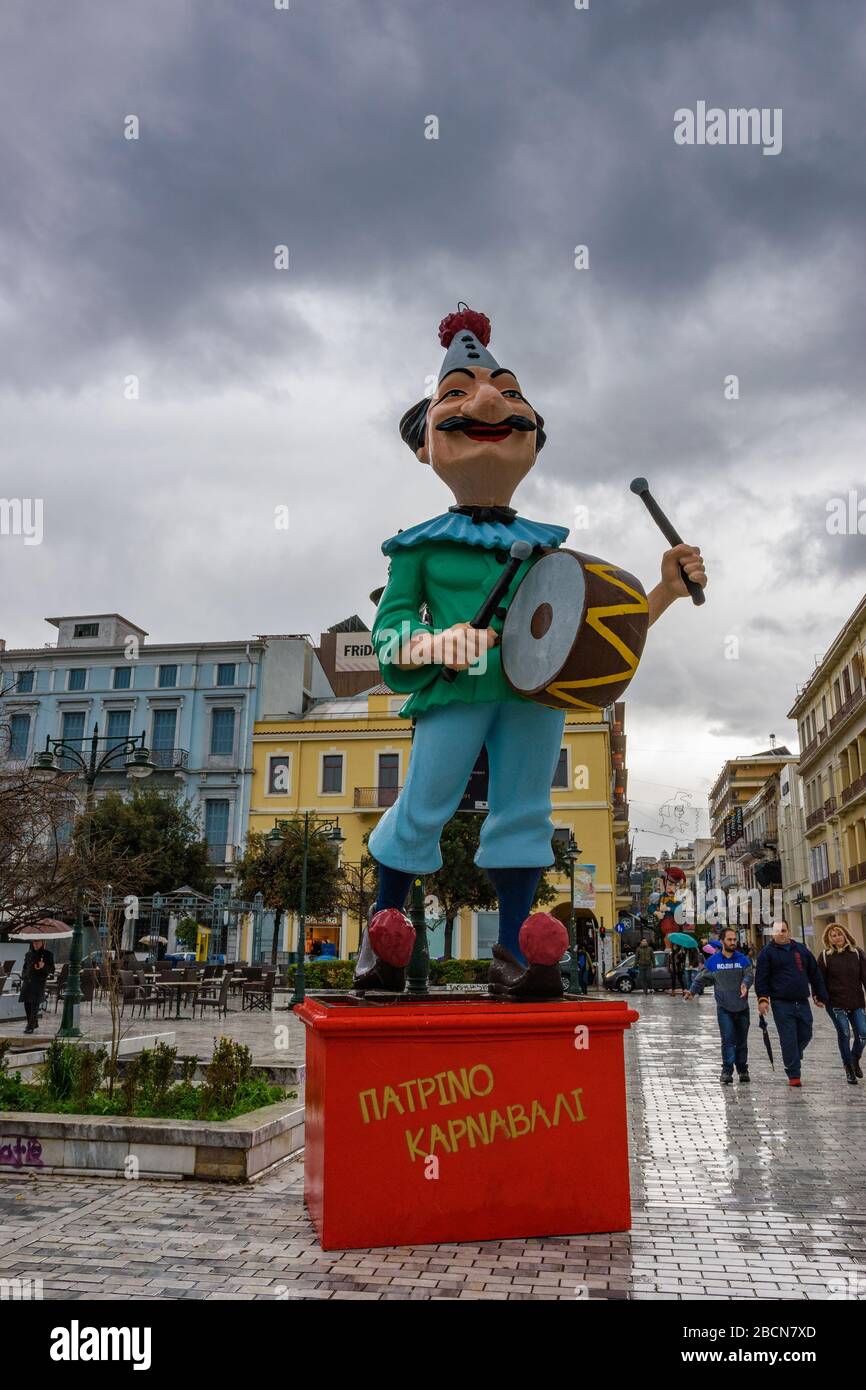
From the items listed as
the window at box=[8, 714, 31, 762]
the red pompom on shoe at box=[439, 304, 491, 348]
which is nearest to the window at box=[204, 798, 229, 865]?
the window at box=[8, 714, 31, 762]

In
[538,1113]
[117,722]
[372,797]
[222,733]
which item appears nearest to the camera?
[538,1113]

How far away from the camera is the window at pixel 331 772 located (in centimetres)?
3412

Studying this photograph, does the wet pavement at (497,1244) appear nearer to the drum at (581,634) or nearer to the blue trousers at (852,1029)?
the drum at (581,634)

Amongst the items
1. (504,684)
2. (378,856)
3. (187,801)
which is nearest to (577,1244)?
(378,856)

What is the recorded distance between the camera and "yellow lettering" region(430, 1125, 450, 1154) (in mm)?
4000

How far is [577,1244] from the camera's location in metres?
4.00

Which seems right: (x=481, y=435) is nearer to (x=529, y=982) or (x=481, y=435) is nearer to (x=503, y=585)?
(x=503, y=585)

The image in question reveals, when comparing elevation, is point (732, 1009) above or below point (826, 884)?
below

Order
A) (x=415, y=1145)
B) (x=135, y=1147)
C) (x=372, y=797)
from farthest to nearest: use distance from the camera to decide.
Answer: (x=372, y=797) < (x=135, y=1147) < (x=415, y=1145)

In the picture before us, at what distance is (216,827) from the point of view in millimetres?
34656

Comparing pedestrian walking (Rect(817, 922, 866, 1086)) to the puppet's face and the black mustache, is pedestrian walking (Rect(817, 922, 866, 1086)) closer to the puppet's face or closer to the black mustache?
the puppet's face

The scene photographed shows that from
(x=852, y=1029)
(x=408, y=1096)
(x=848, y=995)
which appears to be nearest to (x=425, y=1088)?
(x=408, y=1096)

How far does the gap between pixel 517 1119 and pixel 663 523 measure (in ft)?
8.88
